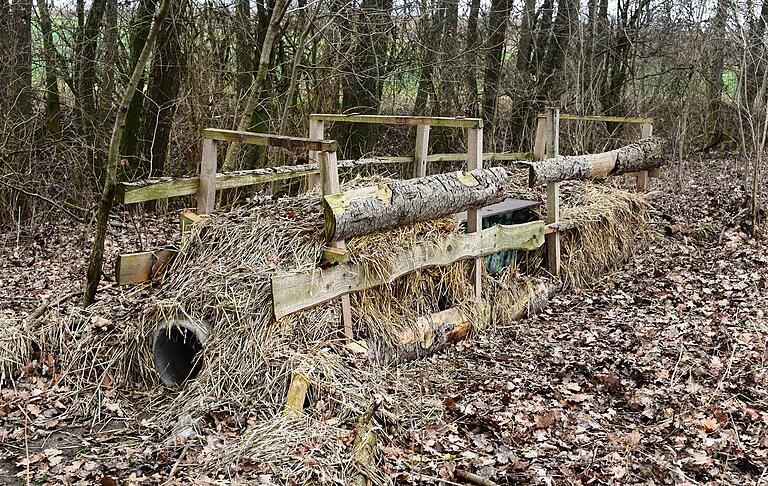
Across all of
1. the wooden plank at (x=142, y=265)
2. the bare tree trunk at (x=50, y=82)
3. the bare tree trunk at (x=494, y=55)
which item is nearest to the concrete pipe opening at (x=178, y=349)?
the wooden plank at (x=142, y=265)

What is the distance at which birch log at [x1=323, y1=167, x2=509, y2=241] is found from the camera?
559 cm

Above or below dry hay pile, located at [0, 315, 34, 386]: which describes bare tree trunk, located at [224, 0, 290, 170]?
above

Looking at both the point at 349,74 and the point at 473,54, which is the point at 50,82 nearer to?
the point at 349,74

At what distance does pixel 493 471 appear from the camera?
A: 15.1 feet

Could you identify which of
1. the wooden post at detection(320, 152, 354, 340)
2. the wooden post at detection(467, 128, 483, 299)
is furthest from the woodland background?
the wooden post at detection(320, 152, 354, 340)

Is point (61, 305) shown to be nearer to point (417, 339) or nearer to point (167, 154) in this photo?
point (417, 339)

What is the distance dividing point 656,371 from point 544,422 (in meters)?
1.31

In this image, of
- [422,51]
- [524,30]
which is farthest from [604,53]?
[422,51]

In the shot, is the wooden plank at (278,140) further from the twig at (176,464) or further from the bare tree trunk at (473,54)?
the bare tree trunk at (473,54)

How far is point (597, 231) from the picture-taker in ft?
29.2

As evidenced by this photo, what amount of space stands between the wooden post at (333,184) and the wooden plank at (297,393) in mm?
883

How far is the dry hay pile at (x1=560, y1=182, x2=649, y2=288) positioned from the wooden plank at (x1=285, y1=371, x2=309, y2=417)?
4332mm

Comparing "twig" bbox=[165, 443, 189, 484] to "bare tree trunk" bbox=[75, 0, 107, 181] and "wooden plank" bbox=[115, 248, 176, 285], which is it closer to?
"wooden plank" bbox=[115, 248, 176, 285]

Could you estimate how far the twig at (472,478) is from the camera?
173 inches
